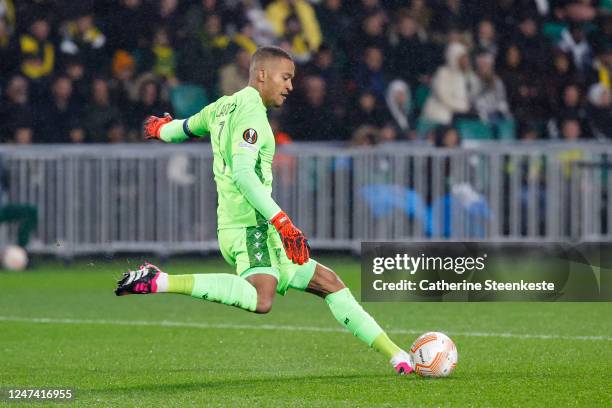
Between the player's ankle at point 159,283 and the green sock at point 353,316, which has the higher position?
the player's ankle at point 159,283

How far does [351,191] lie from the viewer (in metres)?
17.6

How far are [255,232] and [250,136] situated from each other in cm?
58

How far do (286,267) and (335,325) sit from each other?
3.48m

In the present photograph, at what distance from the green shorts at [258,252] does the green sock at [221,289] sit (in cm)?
17

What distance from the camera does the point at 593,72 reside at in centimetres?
1950

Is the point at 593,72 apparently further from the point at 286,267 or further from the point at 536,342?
the point at 286,267

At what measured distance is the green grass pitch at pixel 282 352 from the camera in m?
7.99

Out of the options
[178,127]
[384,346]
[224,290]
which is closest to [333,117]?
[178,127]

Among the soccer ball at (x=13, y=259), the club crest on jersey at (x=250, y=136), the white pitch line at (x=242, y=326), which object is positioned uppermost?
the club crest on jersey at (x=250, y=136)

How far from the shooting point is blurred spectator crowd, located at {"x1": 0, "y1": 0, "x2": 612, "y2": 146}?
18.0m

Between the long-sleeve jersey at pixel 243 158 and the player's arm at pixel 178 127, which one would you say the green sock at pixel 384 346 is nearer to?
the long-sleeve jersey at pixel 243 158

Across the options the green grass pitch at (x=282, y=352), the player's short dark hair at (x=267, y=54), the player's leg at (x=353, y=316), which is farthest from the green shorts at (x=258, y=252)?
the player's short dark hair at (x=267, y=54)

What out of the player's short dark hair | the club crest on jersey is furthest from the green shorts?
the player's short dark hair

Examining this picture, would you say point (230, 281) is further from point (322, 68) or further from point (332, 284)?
point (322, 68)
